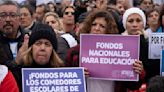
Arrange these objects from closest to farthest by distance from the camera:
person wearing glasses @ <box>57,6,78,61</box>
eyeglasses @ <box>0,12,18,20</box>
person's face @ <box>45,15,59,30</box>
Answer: eyeglasses @ <box>0,12,18,20</box> → person wearing glasses @ <box>57,6,78,61</box> → person's face @ <box>45,15,59,30</box>

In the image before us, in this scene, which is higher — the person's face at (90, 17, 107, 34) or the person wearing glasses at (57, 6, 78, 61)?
the person's face at (90, 17, 107, 34)

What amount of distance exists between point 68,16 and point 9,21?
253 centimetres

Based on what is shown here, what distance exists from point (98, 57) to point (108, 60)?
102 millimetres

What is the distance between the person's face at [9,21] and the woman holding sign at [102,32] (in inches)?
39.9

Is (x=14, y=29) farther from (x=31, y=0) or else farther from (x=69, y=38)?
(x=31, y=0)

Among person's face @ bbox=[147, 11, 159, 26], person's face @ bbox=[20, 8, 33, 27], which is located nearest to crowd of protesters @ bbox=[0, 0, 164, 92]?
person's face @ bbox=[147, 11, 159, 26]

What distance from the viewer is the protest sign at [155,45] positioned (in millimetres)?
5305

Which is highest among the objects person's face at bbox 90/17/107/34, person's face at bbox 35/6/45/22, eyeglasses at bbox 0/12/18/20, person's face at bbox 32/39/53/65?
eyeglasses at bbox 0/12/18/20

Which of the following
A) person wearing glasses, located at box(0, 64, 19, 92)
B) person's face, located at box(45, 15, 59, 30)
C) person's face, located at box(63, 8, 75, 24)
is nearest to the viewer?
person wearing glasses, located at box(0, 64, 19, 92)

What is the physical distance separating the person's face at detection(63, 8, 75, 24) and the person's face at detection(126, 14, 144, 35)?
2.14 metres

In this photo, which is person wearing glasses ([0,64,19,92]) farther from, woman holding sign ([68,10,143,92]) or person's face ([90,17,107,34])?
person's face ([90,17,107,34])

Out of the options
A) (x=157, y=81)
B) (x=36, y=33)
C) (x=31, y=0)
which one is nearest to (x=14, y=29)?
(x=36, y=33)

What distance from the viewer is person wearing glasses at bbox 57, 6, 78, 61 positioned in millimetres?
6396

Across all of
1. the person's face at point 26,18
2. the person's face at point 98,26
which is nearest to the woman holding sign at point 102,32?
the person's face at point 98,26
